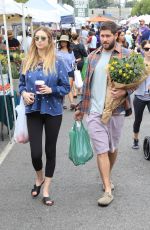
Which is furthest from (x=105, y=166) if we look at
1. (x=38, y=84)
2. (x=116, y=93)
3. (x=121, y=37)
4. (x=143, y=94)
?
(x=121, y=37)

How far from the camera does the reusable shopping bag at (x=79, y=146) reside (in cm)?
498

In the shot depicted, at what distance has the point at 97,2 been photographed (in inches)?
4909

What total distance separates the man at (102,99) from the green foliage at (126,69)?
0.39 ft

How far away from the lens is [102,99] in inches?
183

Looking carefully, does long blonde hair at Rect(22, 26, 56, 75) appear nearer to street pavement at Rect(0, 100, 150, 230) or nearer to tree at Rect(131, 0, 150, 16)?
street pavement at Rect(0, 100, 150, 230)

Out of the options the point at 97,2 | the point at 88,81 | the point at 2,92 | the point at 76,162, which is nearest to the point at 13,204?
the point at 76,162

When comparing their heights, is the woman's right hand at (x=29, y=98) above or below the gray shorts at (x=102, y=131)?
above

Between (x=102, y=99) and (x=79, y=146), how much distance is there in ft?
2.11

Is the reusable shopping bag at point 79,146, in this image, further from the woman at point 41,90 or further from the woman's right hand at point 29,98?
the woman's right hand at point 29,98

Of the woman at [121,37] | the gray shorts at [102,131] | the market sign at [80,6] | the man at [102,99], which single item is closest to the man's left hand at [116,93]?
the man at [102,99]

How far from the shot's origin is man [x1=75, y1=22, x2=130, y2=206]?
4570 mm

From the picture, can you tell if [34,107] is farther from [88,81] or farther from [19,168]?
[19,168]

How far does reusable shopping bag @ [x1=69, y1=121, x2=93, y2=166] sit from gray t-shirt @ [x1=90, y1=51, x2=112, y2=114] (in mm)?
402

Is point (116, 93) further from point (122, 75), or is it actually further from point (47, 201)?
point (47, 201)
